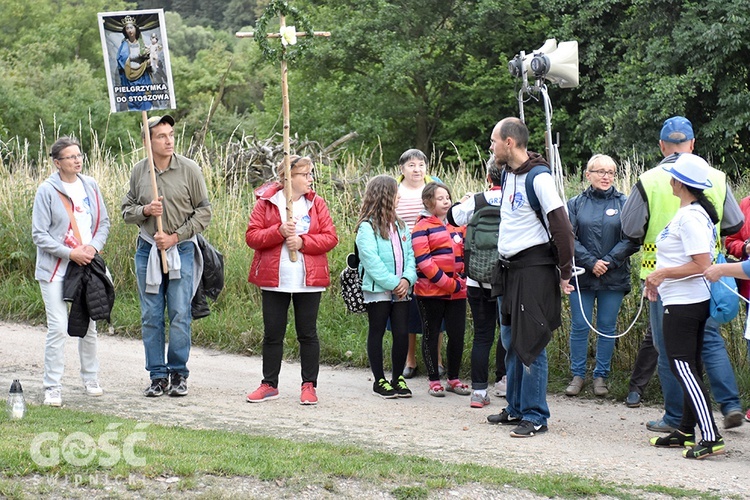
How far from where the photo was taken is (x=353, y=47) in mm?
30047

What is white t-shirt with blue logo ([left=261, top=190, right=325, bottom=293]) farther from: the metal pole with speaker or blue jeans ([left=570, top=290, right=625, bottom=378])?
blue jeans ([left=570, top=290, right=625, bottom=378])

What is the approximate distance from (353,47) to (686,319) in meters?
24.7

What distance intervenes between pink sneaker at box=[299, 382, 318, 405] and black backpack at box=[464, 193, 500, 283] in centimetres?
149

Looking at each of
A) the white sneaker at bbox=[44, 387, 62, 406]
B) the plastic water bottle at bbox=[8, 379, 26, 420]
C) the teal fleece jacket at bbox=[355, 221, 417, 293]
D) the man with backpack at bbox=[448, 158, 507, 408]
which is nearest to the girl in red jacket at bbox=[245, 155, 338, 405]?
the teal fleece jacket at bbox=[355, 221, 417, 293]

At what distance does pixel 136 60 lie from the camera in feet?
25.3

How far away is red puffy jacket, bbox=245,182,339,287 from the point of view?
25.1 feet

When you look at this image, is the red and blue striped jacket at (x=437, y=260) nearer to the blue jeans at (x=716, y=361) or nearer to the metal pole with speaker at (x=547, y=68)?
the metal pole with speaker at (x=547, y=68)

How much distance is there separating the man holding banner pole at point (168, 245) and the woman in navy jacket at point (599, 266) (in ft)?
9.76

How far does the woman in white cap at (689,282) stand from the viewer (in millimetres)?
6133

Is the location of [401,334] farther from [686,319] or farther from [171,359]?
[686,319]

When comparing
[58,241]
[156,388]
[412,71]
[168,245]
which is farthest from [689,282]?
[412,71]

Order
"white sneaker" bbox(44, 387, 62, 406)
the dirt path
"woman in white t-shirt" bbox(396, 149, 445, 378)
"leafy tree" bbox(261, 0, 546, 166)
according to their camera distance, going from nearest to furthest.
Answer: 1. the dirt path
2. "white sneaker" bbox(44, 387, 62, 406)
3. "woman in white t-shirt" bbox(396, 149, 445, 378)
4. "leafy tree" bbox(261, 0, 546, 166)

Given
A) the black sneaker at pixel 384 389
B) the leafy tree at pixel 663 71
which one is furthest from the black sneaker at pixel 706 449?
the leafy tree at pixel 663 71

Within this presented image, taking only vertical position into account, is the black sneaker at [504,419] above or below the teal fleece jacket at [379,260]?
below
